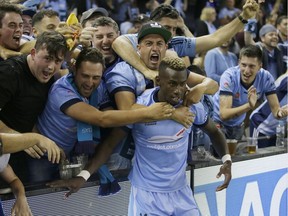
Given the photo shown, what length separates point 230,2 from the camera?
11.3 meters

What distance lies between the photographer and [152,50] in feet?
13.2

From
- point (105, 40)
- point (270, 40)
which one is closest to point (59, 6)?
point (270, 40)

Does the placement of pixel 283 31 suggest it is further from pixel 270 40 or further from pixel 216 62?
pixel 216 62

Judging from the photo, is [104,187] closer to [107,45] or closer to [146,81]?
[146,81]

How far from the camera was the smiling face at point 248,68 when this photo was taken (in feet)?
18.8

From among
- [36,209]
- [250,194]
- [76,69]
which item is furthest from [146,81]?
[250,194]

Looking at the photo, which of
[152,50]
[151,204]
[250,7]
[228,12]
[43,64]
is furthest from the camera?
[228,12]

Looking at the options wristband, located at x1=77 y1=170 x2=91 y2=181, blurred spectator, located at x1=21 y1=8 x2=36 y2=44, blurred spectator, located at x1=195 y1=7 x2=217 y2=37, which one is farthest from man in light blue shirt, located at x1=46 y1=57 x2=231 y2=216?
blurred spectator, located at x1=195 y1=7 x2=217 y2=37

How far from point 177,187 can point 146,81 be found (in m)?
0.76

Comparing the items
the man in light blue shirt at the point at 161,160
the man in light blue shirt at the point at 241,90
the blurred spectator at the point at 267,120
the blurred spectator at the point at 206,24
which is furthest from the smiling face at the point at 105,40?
the blurred spectator at the point at 206,24

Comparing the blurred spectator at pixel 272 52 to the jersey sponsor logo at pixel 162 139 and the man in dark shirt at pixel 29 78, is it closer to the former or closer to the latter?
the jersey sponsor logo at pixel 162 139

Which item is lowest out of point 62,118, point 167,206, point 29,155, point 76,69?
point 167,206

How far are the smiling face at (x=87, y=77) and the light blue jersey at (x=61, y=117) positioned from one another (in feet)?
0.17

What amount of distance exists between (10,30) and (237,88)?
2.56 meters
